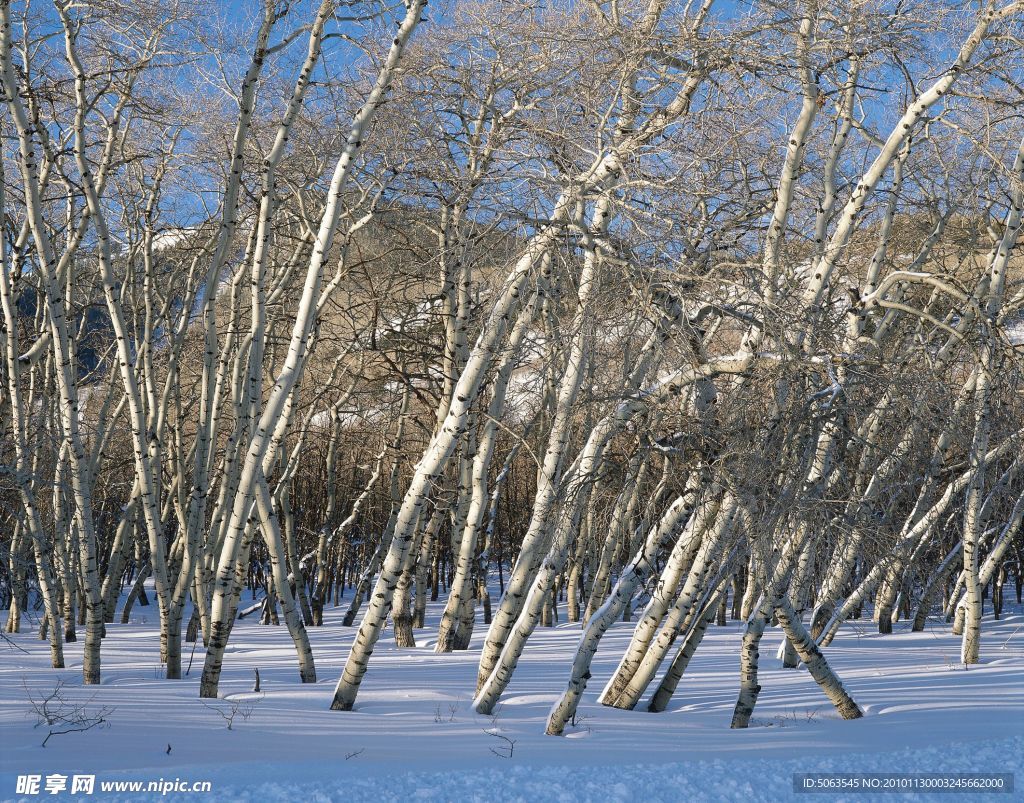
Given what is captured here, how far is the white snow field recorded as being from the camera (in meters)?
5.41

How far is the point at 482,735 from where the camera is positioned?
685cm

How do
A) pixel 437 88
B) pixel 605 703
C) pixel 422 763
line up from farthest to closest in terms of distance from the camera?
pixel 437 88 < pixel 605 703 < pixel 422 763

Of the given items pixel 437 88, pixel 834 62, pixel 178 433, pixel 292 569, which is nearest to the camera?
pixel 834 62

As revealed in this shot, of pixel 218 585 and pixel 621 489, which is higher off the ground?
pixel 621 489

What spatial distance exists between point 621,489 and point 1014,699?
464 centimetres

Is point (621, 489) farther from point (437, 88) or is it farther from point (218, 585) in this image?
point (437, 88)

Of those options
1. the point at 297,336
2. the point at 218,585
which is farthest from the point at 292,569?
the point at 297,336

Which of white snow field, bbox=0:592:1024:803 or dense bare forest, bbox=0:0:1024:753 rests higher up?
dense bare forest, bbox=0:0:1024:753

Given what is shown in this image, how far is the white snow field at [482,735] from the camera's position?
213 inches

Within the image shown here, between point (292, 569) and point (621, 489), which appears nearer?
point (621, 489)

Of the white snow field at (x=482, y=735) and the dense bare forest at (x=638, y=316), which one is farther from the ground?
the dense bare forest at (x=638, y=316)

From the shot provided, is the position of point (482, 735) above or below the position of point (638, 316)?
below

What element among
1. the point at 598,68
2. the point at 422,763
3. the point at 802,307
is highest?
the point at 598,68

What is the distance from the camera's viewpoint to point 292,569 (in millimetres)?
15461
